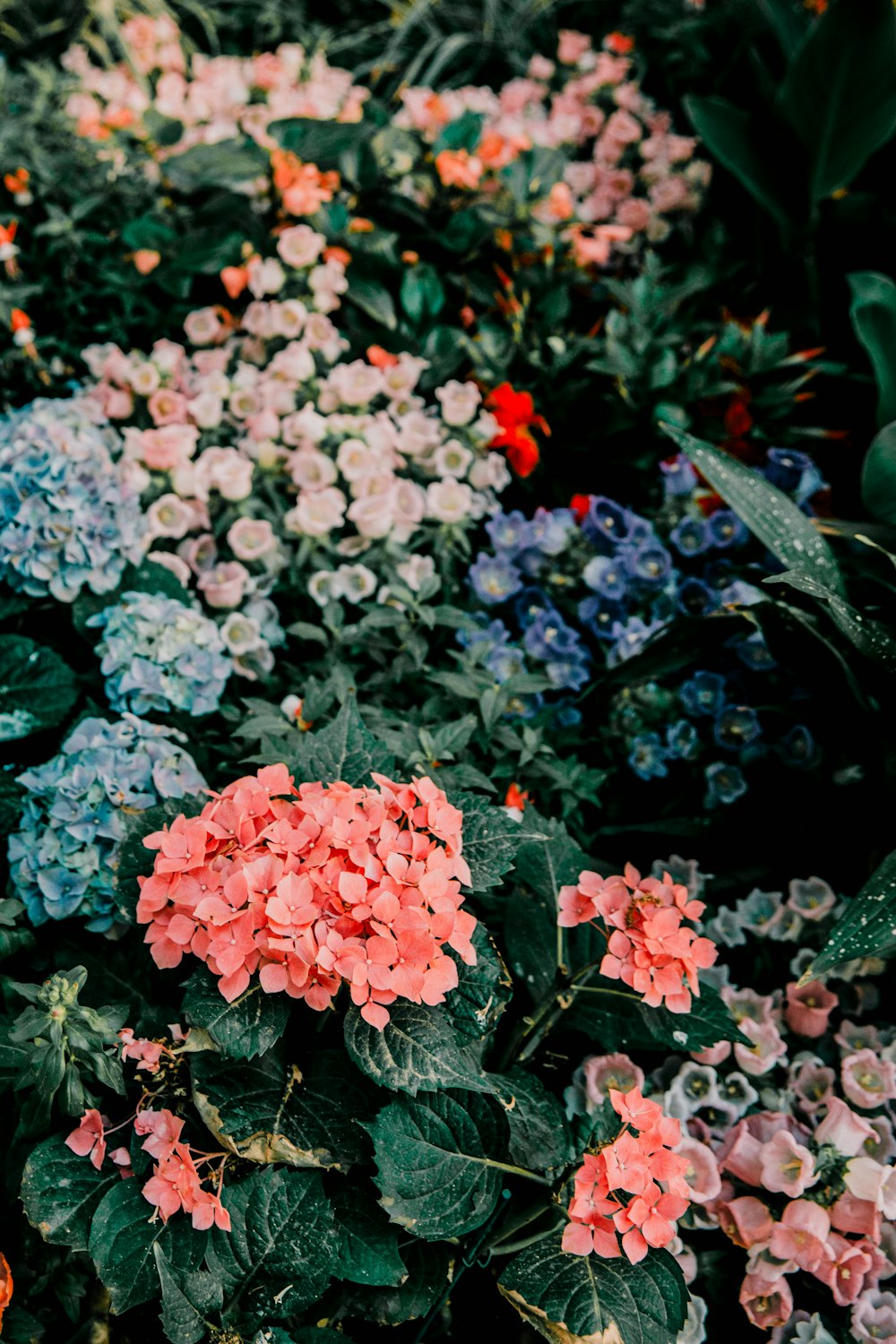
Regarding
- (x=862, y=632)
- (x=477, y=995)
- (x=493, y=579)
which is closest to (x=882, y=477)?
(x=862, y=632)

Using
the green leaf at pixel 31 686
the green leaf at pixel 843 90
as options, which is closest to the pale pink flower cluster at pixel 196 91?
the green leaf at pixel 843 90

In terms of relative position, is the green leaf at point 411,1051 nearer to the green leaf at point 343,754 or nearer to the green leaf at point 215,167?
the green leaf at point 343,754

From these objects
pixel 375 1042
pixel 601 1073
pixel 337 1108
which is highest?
pixel 375 1042

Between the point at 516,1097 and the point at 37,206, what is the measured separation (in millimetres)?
2288

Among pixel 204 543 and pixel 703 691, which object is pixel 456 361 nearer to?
pixel 204 543

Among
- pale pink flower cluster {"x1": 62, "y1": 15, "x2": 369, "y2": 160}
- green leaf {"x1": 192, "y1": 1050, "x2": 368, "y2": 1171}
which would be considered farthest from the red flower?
green leaf {"x1": 192, "y1": 1050, "x2": 368, "y2": 1171}

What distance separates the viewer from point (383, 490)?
6.08 feet

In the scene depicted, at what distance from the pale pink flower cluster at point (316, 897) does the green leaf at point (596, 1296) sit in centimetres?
32

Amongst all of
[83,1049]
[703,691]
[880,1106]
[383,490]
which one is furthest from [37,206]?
[880,1106]

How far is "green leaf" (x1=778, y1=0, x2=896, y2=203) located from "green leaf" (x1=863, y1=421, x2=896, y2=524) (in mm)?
872

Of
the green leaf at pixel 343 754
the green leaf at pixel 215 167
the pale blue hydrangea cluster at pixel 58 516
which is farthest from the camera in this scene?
the green leaf at pixel 215 167

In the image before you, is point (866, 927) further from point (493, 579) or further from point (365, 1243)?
point (493, 579)

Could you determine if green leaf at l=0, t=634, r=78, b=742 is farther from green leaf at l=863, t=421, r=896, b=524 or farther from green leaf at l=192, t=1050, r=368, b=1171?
green leaf at l=863, t=421, r=896, b=524

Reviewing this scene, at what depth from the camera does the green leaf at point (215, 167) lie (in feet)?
7.25
